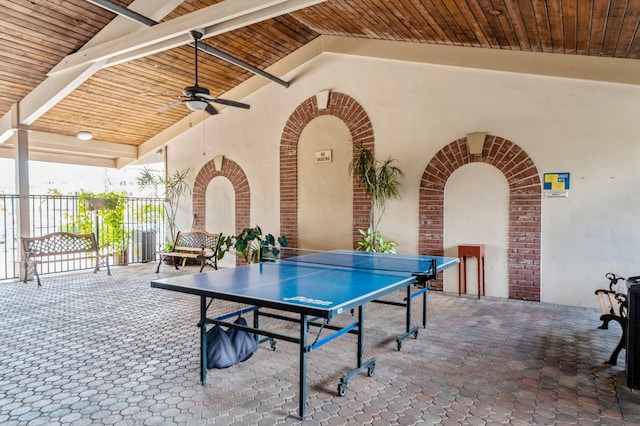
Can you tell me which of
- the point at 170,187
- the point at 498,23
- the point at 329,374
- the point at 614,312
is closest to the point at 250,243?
the point at 170,187

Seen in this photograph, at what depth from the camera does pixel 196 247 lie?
28.8ft

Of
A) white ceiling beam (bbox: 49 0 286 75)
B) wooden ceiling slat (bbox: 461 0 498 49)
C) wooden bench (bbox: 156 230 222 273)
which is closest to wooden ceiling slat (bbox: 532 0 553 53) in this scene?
wooden ceiling slat (bbox: 461 0 498 49)

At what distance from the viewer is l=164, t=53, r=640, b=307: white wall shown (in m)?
5.23

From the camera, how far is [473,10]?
461 cm

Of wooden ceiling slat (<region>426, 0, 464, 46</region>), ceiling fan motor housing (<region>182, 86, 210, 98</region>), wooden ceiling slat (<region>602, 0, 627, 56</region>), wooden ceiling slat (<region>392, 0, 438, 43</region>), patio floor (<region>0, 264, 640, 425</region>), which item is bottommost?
patio floor (<region>0, 264, 640, 425</region>)

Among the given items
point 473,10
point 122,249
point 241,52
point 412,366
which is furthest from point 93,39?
point 412,366

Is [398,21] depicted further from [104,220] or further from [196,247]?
[104,220]

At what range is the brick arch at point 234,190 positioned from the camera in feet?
28.4

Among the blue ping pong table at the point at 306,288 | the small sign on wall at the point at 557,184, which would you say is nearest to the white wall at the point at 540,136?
the small sign on wall at the point at 557,184

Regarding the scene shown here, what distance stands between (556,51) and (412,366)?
4594 mm

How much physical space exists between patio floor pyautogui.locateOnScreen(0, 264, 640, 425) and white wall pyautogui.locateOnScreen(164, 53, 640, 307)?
0.92m

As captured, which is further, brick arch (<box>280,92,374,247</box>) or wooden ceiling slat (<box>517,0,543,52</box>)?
brick arch (<box>280,92,374,247</box>)

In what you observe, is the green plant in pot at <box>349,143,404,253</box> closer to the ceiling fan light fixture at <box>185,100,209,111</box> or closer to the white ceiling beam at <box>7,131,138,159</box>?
the ceiling fan light fixture at <box>185,100,209,111</box>

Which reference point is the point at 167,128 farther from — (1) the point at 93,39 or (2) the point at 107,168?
(1) the point at 93,39
